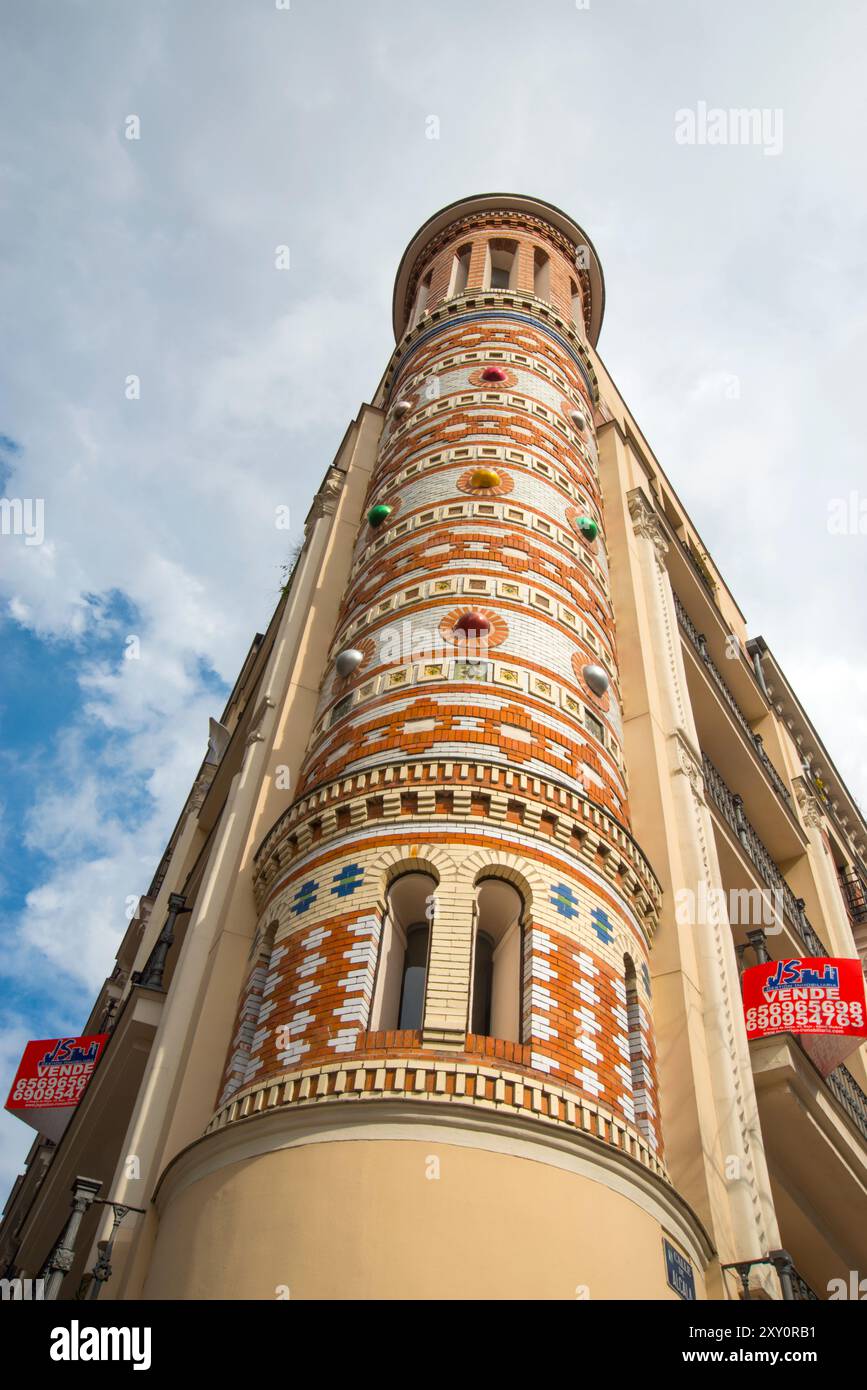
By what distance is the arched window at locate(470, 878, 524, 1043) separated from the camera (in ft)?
34.7

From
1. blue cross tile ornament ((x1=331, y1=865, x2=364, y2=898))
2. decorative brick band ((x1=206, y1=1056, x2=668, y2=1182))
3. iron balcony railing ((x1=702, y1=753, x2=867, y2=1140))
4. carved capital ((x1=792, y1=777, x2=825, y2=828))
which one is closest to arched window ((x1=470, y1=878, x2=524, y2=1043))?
A: decorative brick band ((x1=206, y1=1056, x2=668, y2=1182))

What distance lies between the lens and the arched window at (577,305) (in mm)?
25266

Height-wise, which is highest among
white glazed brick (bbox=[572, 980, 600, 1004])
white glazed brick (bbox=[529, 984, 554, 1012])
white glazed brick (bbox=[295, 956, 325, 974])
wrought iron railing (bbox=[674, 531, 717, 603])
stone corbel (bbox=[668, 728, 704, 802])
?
wrought iron railing (bbox=[674, 531, 717, 603])

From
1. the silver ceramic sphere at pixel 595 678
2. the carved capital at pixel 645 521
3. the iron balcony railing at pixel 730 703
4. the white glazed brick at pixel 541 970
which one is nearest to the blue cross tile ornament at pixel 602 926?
the white glazed brick at pixel 541 970

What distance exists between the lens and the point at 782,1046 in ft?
44.2

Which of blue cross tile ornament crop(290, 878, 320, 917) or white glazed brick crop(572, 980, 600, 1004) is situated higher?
blue cross tile ornament crop(290, 878, 320, 917)

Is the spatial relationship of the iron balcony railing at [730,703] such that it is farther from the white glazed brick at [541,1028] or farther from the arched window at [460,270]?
the white glazed brick at [541,1028]

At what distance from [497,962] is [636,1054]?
1.66 metres

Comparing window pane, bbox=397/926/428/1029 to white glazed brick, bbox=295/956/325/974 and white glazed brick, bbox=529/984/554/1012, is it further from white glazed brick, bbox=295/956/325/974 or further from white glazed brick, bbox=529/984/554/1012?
white glazed brick, bbox=529/984/554/1012

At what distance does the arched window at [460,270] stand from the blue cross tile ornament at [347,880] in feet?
53.5

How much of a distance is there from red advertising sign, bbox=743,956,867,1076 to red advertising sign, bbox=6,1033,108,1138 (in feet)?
31.0
